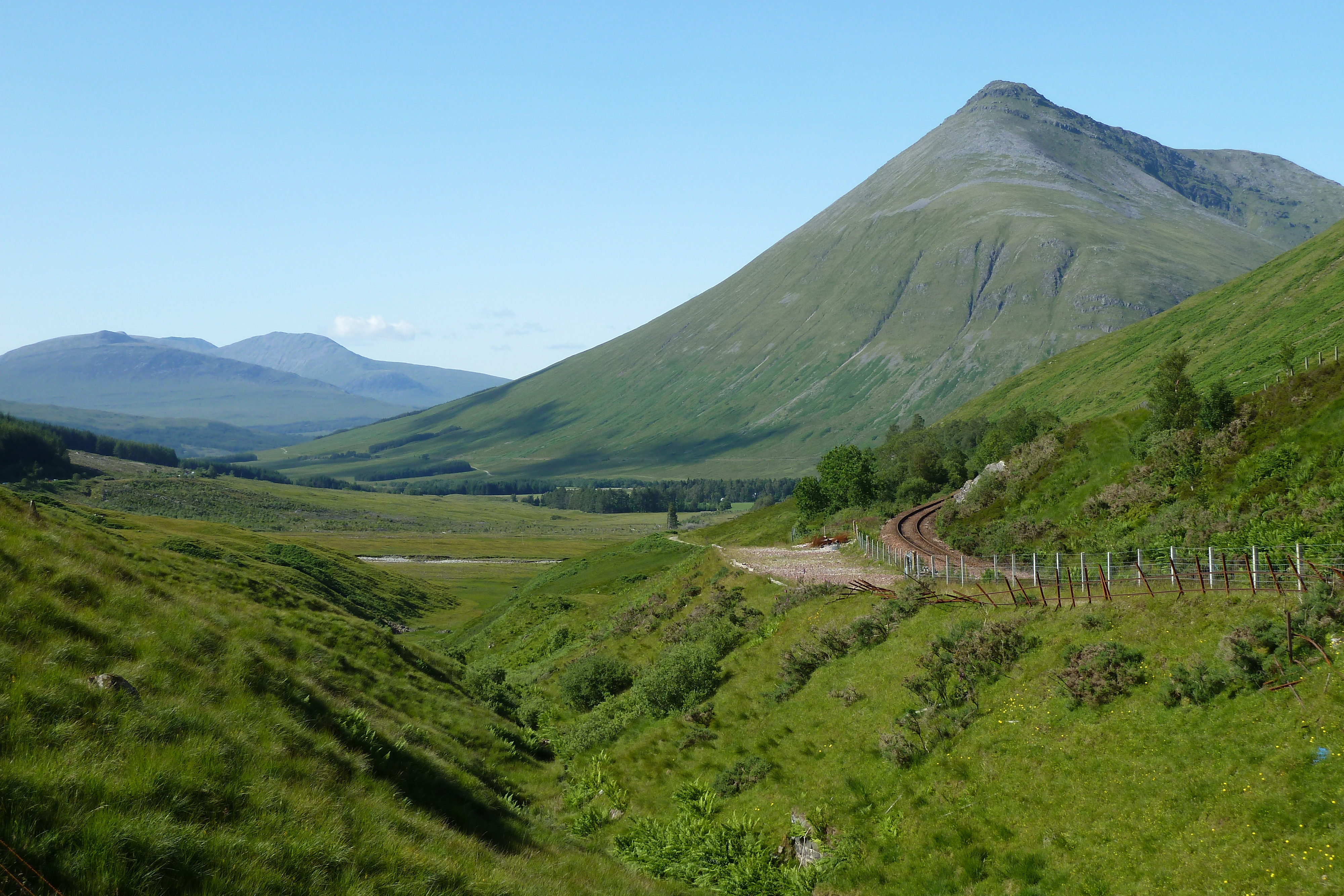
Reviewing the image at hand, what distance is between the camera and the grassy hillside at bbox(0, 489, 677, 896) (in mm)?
9820

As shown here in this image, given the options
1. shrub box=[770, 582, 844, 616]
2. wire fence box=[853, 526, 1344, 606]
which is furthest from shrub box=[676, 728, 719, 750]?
wire fence box=[853, 526, 1344, 606]

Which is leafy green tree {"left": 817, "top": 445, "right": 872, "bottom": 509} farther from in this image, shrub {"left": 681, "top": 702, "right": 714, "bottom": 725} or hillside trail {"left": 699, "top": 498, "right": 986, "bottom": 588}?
shrub {"left": 681, "top": 702, "right": 714, "bottom": 725}

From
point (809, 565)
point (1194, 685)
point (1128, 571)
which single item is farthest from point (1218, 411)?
point (1194, 685)

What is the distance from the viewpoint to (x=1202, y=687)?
60.2 ft

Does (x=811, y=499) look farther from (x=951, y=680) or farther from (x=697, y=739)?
(x=951, y=680)

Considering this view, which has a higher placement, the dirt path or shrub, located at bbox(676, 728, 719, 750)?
the dirt path

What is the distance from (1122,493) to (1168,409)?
7.61 m

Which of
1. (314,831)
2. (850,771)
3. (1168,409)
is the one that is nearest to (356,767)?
(314,831)

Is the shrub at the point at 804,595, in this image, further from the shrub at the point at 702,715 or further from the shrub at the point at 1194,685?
the shrub at the point at 1194,685

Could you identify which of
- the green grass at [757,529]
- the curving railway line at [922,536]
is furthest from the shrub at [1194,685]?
the green grass at [757,529]

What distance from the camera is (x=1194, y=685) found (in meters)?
18.5

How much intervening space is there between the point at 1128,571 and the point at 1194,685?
1761cm

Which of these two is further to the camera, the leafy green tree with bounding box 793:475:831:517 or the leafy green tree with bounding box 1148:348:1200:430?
the leafy green tree with bounding box 793:475:831:517

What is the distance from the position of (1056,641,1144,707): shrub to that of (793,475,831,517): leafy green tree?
57.4 metres
